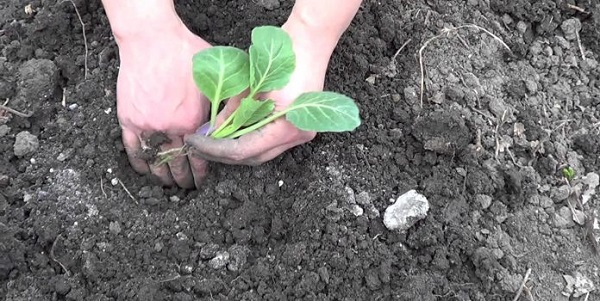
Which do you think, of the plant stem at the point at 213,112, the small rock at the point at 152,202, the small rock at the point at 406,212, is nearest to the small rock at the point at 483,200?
the small rock at the point at 406,212

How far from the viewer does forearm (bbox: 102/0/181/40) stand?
4.86 feet

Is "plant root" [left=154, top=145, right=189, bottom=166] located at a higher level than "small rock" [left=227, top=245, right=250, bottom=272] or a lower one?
higher

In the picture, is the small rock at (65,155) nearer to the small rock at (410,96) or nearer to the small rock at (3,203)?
the small rock at (3,203)

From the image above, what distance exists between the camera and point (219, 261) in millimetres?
1468

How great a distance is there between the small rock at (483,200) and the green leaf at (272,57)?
18.9 inches

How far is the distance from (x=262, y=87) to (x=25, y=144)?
56 centimetres

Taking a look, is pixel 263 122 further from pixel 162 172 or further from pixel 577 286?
pixel 577 286

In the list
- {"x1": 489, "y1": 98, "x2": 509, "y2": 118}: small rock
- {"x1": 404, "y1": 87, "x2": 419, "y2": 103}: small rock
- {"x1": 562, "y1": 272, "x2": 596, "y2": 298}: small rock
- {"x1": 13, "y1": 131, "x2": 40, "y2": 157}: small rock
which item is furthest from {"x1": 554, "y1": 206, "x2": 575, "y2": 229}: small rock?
{"x1": 13, "y1": 131, "x2": 40, "y2": 157}: small rock

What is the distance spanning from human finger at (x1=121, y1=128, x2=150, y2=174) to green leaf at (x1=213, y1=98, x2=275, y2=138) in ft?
0.64

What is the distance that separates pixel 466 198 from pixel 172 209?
0.62 metres

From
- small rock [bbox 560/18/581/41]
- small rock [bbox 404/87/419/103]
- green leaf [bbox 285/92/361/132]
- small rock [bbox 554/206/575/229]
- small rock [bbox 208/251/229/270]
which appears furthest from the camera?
small rock [bbox 560/18/581/41]

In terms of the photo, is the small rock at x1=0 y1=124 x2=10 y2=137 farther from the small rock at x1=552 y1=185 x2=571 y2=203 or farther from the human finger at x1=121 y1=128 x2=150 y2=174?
the small rock at x1=552 y1=185 x2=571 y2=203

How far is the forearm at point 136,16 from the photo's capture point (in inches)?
58.3

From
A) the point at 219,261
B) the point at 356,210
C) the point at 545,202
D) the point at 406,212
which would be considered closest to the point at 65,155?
the point at 219,261
